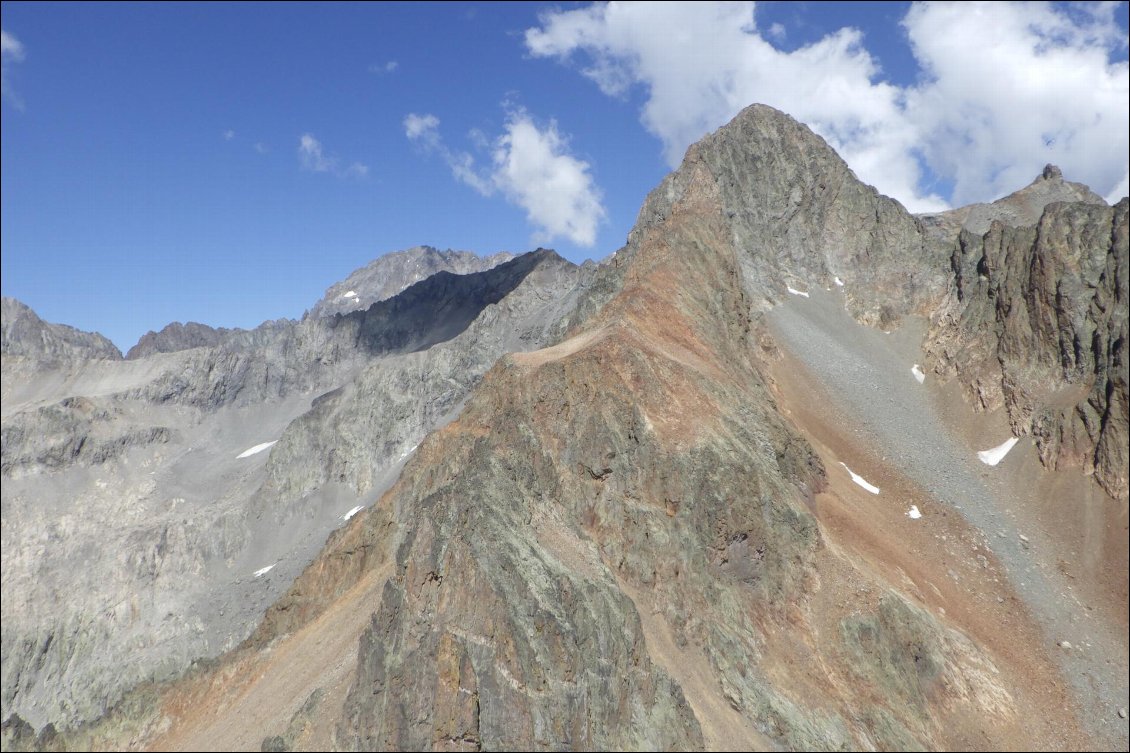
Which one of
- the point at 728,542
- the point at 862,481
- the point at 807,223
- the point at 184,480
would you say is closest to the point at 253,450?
the point at 184,480

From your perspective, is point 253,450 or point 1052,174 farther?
point 253,450

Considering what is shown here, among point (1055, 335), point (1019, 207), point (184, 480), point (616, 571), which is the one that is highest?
point (1019, 207)

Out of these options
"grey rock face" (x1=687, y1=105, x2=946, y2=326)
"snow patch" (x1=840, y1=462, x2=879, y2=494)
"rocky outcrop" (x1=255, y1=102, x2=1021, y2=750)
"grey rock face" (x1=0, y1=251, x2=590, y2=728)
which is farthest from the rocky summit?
"grey rock face" (x1=0, y1=251, x2=590, y2=728)

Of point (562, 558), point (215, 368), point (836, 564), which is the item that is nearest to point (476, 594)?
point (562, 558)

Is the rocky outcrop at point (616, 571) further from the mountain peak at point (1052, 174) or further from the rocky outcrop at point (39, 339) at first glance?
the rocky outcrop at point (39, 339)

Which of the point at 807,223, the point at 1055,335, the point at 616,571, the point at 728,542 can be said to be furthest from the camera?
the point at 807,223

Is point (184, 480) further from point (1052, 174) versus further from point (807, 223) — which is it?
point (1052, 174)

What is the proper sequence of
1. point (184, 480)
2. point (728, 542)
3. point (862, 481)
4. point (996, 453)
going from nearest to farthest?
1. point (728, 542)
2. point (862, 481)
3. point (996, 453)
4. point (184, 480)
